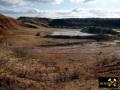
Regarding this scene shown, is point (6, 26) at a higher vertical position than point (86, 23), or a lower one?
higher

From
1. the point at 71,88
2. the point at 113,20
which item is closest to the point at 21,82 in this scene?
the point at 71,88

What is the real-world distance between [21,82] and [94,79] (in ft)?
14.9

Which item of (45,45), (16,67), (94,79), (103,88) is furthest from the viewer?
(45,45)

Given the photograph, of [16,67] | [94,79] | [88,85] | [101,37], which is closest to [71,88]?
[88,85]

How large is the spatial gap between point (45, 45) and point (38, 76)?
70.0ft

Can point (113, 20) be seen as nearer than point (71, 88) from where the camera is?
No

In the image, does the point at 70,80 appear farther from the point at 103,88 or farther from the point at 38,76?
the point at 103,88

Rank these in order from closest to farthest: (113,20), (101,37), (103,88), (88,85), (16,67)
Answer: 1. (103,88)
2. (88,85)
3. (16,67)
4. (101,37)
5. (113,20)

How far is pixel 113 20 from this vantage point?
90.8m

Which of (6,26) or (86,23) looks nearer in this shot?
(6,26)

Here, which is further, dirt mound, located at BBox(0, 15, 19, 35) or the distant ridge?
the distant ridge

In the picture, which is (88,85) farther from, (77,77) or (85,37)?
(85,37)

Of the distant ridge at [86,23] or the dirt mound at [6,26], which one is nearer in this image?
the dirt mound at [6,26]

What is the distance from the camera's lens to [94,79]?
17.4 m
